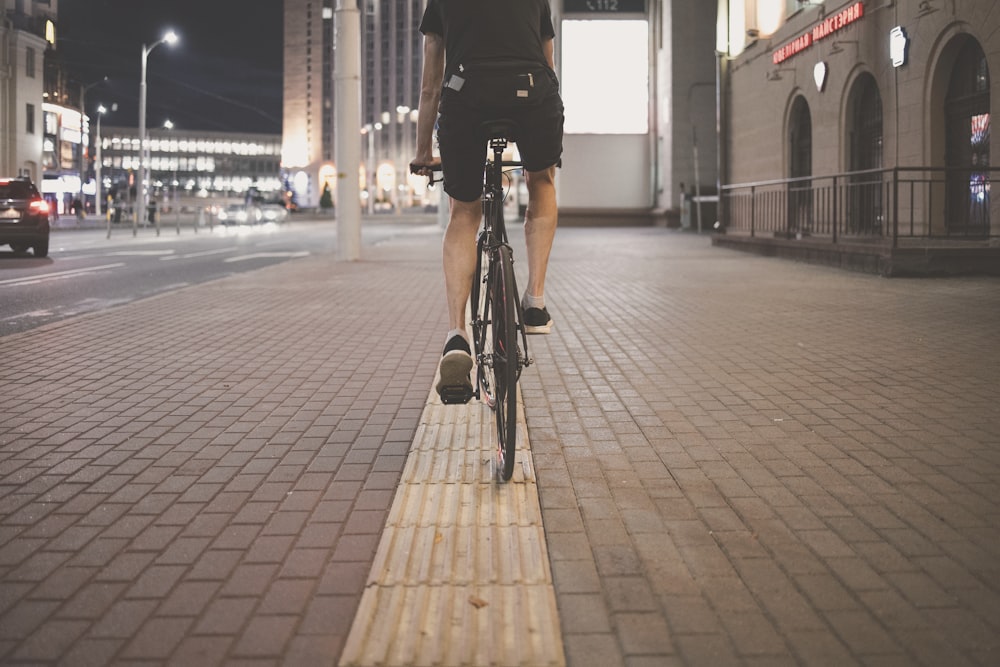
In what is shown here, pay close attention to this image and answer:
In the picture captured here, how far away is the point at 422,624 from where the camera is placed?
2797 mm

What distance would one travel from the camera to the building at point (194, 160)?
174750 millimetres

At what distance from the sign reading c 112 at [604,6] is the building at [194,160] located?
131234 millimetres

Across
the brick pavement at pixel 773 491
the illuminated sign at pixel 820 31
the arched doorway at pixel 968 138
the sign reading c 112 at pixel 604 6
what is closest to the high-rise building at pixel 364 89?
the sign reading c 112 at pixel 604 6

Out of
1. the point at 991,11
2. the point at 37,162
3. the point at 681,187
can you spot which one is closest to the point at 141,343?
the point at 991,11

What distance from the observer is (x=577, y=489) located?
4.13m

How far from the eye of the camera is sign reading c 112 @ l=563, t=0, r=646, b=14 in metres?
42.5

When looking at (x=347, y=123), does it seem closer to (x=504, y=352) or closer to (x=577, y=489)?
(x=504, y=352)

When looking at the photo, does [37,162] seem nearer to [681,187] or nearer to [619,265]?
[681,187]

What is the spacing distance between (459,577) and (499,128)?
1.80 meters

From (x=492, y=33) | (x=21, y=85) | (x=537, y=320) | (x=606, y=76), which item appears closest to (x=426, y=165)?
(x=492, y=33)

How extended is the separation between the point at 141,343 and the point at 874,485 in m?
6.19

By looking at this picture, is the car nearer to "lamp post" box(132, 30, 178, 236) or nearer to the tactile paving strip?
the tactile paving strip

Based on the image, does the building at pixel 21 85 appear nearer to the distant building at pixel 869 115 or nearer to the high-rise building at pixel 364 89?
the distant building at pixel 869 115

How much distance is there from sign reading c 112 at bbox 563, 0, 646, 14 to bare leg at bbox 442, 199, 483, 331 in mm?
39966
